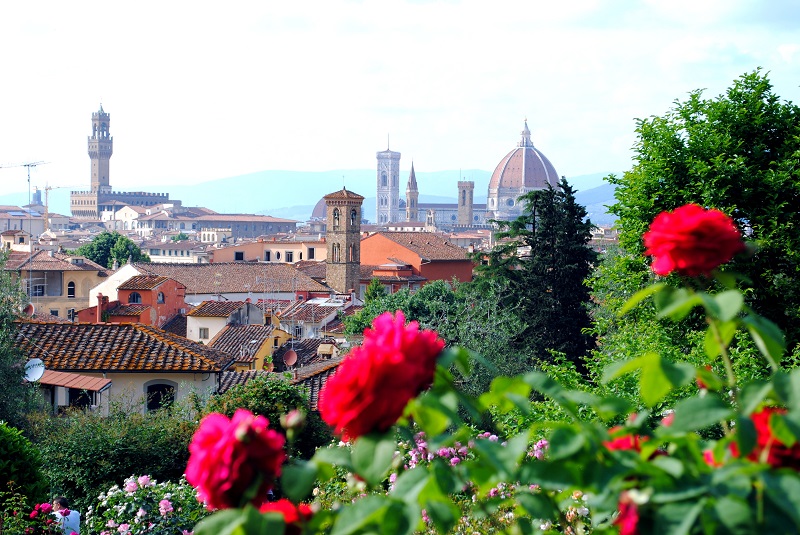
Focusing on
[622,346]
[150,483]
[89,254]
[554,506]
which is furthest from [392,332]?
[89,254]

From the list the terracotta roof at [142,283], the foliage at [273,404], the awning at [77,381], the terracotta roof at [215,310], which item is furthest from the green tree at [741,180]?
the terracotta roof at [142,283]

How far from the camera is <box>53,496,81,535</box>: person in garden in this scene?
23.6 ft

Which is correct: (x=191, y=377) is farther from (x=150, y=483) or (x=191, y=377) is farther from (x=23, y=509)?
(x=150, y=483)

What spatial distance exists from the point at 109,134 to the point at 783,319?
18528cm

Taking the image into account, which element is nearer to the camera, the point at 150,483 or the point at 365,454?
the point at 365,454

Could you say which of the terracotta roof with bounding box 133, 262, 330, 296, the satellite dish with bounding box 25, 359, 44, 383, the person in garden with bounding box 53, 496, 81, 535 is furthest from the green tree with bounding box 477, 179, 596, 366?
the terracotta roof with bounding box 133, 262, 330, 296

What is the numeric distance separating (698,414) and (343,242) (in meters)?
56.2

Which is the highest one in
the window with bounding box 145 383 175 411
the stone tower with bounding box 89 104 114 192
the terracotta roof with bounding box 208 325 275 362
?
the stone tower with bounding box 89 104 114 192

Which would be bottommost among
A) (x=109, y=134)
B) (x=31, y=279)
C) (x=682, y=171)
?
(x=31, y=279)

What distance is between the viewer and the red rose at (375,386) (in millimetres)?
1588

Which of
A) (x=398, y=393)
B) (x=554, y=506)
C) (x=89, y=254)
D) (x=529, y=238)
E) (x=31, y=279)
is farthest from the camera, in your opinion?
(x=89, y=254)

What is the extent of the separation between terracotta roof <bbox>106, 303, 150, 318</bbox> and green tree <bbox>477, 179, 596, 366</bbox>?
12175 mm

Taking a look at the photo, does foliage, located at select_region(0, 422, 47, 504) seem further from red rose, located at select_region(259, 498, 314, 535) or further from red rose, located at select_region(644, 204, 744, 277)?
red rose, located at select_region(644, 204, 744, 277)

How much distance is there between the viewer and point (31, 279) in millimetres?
43875
